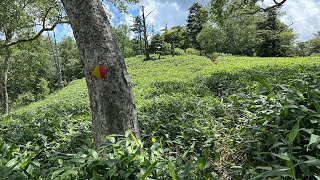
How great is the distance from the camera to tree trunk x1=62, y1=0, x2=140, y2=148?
2.24 meters

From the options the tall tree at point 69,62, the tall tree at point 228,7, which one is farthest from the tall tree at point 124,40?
the tall tree at point 228,7

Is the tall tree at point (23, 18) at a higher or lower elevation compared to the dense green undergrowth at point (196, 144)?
higher

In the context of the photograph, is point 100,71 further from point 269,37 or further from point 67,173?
point 269,37

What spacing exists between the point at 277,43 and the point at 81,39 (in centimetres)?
3640

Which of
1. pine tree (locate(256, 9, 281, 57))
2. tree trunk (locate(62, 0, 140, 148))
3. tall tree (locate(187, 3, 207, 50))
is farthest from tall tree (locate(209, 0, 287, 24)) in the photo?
tall tree (locate(187, 3, 207, 50))

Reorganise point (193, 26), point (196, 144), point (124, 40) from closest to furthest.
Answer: point (196, 144), point (193, 26), point (124, 40)

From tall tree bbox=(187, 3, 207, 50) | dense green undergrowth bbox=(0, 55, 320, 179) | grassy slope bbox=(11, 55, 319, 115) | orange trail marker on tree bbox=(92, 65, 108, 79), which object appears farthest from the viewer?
tall tree bbox=(187, 3, 207, 50)

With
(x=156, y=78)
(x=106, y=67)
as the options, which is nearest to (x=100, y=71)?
(x=106, y=67)

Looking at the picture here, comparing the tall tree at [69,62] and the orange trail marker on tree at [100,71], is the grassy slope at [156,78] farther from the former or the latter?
the tall tree at [69,62]

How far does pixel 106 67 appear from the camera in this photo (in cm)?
224

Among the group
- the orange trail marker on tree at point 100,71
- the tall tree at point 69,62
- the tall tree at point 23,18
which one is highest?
the tall tree at point 23,18

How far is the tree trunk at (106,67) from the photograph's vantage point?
7.36 feet

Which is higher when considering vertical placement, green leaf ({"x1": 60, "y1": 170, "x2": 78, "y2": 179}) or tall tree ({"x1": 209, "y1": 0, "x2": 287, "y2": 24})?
tall tree ({"x1": 209, "y1": 0, "x2": 287, "y2": 24})

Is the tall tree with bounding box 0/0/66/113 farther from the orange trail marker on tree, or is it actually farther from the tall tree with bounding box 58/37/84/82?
the tall tree with bounding box 58/37/84/82
